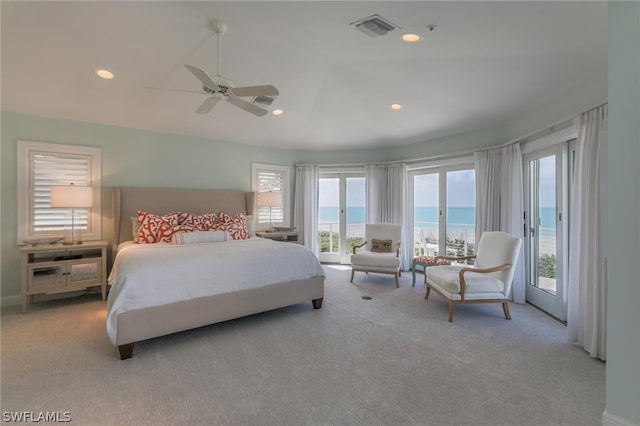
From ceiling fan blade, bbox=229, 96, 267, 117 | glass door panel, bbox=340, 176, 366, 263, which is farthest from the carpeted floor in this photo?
glass door panel, bbox=340, 176, 366, 263

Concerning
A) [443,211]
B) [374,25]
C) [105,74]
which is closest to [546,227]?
[443,211]

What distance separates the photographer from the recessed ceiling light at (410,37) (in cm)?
262

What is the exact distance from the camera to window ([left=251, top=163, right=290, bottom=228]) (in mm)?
6047

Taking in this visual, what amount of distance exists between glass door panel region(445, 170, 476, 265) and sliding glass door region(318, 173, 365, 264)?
184 centimetres

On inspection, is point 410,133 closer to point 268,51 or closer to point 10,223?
point 268,51

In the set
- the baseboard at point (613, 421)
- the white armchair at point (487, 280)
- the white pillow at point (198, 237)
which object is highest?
the white pillow at point (198, 237)

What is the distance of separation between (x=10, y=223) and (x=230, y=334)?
348 centimetres

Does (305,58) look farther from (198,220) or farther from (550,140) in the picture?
(550,140)

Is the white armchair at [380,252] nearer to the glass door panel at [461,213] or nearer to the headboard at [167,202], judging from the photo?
the glass door panel at [461,213]

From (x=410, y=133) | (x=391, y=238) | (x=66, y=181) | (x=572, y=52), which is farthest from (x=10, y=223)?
(x=572, y=52)

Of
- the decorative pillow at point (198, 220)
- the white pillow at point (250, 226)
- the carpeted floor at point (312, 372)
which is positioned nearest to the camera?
the carpeted floor at point (312, 372)

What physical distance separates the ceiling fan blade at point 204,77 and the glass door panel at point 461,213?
4.40 meters

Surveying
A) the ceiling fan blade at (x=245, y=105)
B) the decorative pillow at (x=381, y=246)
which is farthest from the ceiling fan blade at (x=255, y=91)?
the decorative pillow at (x=381, y=246)

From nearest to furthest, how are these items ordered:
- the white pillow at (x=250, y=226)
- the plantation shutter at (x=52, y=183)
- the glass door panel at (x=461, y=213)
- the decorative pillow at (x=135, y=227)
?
the plantation shutter at (x=52, y=183) → the decorative pillow at (x=135, y=227) → the glass door panel at (x=461, y=213) → the white pillow at (x=250, y=226)
